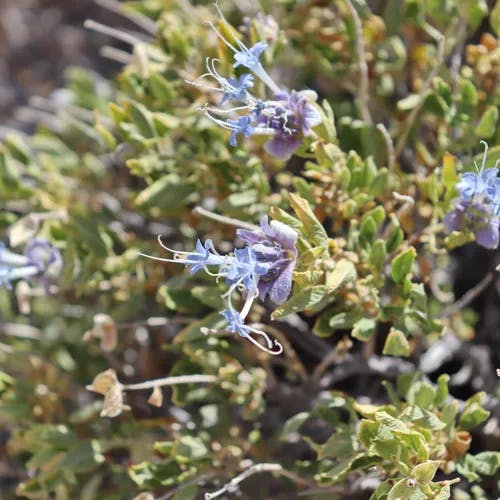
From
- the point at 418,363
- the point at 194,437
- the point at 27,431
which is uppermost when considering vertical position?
the point at 418,363

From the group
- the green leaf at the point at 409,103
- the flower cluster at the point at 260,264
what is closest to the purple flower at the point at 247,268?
the flower cluster at the point at 260,264

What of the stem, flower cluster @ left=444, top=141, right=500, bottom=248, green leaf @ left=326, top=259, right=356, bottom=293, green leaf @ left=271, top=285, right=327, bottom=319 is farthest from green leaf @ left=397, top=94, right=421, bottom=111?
the stem

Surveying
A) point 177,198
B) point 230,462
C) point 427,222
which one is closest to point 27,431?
point 230,462

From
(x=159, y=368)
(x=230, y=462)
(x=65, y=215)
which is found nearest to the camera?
(x=230, y=462)

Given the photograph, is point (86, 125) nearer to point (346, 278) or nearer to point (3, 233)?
point (3, 233)

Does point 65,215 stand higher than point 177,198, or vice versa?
point 177,198

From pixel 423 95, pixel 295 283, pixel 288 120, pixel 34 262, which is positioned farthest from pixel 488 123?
pixel 34 262
